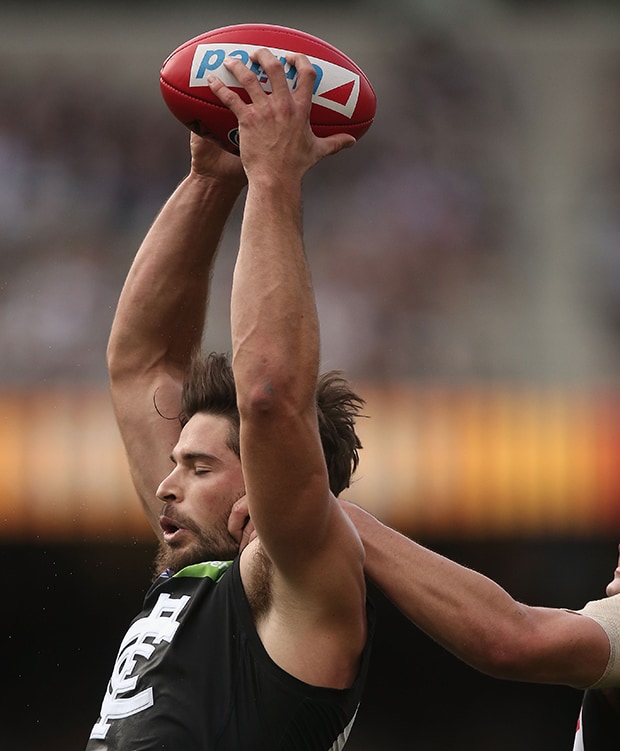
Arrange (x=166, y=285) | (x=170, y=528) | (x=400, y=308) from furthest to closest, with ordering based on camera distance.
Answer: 1. (x=400, y=308)
2. (x=166, y=285)
3. (x=170, y=528)

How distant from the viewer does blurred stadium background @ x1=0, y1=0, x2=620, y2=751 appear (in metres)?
8.11

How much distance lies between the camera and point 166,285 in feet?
12.2

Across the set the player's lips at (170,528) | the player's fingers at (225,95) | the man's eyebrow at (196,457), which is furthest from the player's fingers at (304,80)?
the player's lips at (170,528)

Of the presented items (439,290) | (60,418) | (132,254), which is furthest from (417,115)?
(60,418)

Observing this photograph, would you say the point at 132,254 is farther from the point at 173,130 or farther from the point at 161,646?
the point at 161,646

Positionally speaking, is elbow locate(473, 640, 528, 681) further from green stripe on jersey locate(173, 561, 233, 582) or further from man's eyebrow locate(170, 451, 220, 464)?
man's eyebrow locate(170, 451, 220, 464)

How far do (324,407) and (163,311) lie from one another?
71 cm

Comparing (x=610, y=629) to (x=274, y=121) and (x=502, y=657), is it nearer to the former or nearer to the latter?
(x=502, y=657)

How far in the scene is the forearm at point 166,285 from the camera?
12.1ft

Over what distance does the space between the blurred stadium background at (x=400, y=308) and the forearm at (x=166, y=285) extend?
14.5 feet

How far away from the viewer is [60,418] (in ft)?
26.9

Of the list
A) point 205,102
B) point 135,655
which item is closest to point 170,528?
point 135,655

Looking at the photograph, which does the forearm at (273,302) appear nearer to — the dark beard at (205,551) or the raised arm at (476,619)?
the raised arm at (476,619)

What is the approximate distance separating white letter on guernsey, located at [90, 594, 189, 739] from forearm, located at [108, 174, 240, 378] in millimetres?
877
